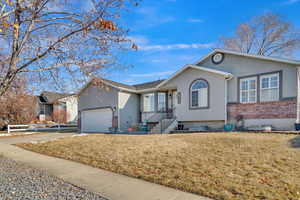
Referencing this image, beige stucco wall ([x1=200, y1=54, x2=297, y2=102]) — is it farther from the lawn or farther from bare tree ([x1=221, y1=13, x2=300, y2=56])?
bare tree ([x1=221, y1=13, x2=300, y2=56])

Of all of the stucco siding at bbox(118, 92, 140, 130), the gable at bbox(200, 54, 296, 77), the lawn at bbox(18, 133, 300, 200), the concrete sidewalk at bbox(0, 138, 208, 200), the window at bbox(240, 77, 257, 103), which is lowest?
the concrete sidewalk at bbox(0, 138, 208, 200)

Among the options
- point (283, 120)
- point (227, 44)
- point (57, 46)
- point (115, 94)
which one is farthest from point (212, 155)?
point (227, 44)

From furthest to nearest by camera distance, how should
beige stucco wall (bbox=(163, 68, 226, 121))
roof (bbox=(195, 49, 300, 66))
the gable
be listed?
beige stucco wall (bbox=(163, 68, 226, 121)) < the gable < roof (bbox=(195, 49, 300, 66))

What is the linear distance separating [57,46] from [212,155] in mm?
6076

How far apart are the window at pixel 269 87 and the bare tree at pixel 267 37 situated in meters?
16.7

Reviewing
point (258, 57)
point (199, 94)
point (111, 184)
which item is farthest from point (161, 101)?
point (111, 184)

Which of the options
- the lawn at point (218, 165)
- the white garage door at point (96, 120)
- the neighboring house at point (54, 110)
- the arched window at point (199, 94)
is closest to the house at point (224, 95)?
the arched window at point (199, 94)

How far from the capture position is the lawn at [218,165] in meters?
4.07

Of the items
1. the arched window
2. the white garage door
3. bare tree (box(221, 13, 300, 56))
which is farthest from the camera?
bare tree (box(221, 13, 300, 56))

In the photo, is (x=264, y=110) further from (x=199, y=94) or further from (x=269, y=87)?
(x=199, y=94)

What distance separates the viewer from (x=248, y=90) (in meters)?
13.7

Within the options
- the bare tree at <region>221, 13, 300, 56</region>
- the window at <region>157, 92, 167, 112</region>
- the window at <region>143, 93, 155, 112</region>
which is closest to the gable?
the window at <region>157, 92, 167, 112</region>

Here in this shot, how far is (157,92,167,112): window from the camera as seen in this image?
730 inches

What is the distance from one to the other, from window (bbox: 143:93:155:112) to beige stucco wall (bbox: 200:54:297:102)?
6464 millimetres
